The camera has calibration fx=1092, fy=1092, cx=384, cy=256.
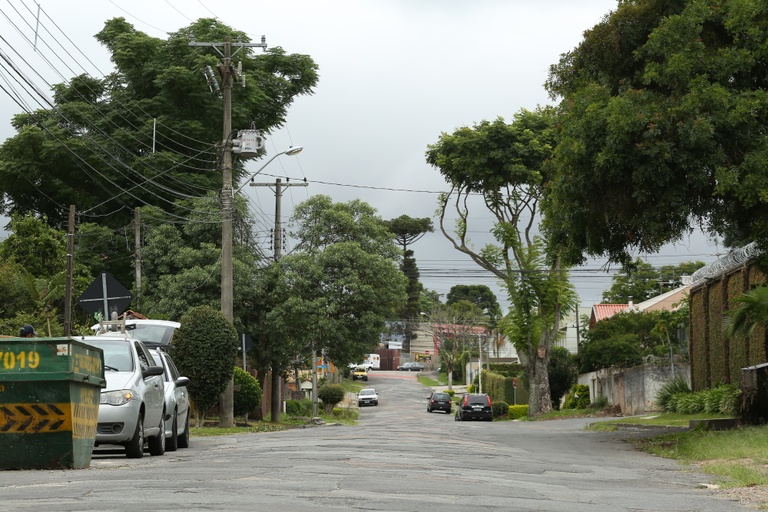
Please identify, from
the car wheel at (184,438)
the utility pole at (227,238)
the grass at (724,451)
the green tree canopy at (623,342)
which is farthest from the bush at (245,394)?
the green tree canopy at (623,342)

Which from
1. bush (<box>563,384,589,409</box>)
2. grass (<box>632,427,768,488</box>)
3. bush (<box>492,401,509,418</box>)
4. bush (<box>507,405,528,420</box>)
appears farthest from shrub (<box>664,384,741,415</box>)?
bush (<box>492,401,509,418</box>)

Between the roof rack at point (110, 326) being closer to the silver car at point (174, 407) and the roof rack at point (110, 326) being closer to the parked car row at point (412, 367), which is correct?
the silver car at point (174, 407)

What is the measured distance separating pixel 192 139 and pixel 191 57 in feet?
13.3

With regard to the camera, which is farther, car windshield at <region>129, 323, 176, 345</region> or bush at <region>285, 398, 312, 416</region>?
bush at <region>285, 398, 312, 416</region>

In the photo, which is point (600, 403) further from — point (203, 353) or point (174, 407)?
point (174, 407)

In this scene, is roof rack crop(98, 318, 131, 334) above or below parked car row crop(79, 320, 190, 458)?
above

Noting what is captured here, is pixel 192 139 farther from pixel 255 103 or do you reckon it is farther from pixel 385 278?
pixel 385 278

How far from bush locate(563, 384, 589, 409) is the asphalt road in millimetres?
39275

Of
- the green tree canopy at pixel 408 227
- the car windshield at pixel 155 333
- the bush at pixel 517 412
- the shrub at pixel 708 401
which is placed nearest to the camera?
the car windshield at pixel 155 333

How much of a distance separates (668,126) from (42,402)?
1167 centimetres

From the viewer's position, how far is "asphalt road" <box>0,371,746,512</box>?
29.9 feet

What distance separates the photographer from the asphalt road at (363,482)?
9117 millimetres

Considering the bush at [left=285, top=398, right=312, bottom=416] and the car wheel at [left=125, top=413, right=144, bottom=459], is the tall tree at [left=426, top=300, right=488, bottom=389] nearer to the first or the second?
the bush at [left=285, top=398, right=312, bottom=416]

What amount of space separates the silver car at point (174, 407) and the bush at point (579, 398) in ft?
132
